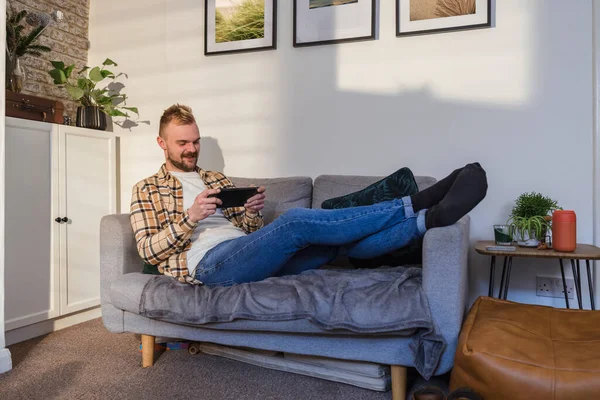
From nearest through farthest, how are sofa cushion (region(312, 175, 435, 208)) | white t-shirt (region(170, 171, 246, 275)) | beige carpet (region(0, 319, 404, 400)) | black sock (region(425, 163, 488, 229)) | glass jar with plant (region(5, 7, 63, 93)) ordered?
black sock (region(425, 163, 488, 229)) < beige carpet (region(0, 319, 404, 400)) < white t-shirt (region(170, 171, 246, 275)) < sofa cushion (region(312, 175, 435, 208)) < glass jar with plant (region(5, 7, 63, 93))

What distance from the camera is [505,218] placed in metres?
2.32

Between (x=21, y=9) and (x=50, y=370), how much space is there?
6.68ft

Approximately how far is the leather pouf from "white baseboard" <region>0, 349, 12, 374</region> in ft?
5.69

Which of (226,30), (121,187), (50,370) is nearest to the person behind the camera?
(50,370)

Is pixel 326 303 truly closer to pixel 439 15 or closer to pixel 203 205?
pixel 203 205

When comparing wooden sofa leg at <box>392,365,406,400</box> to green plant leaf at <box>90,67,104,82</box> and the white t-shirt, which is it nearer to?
the white t-shirt

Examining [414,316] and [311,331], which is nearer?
[414,316]

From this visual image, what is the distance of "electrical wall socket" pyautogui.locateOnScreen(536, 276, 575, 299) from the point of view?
220 cm

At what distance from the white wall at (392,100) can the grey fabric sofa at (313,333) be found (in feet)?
1.19

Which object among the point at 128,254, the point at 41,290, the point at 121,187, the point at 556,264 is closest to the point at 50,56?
the point at 121,187

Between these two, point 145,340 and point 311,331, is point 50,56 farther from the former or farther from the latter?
point 311,331

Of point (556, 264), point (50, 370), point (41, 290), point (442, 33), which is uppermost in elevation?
point (442, 33)

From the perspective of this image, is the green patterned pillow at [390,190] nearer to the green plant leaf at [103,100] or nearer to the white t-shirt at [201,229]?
the white t-shirt at [201,229]

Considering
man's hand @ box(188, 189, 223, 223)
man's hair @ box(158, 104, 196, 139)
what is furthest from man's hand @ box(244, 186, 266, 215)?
man's hair @ box(158, 104, 196, 139)
